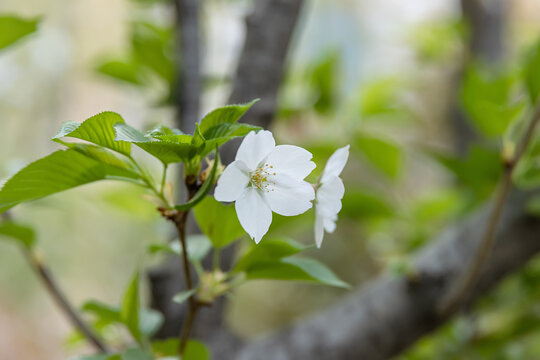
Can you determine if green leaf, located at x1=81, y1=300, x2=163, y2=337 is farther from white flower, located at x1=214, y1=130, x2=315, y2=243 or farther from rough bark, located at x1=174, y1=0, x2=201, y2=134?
rough bark, located at x1=174, y1=0, x2=201, y2=134

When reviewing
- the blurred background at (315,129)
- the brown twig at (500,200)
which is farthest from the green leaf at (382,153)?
the brown twig at (500,200)

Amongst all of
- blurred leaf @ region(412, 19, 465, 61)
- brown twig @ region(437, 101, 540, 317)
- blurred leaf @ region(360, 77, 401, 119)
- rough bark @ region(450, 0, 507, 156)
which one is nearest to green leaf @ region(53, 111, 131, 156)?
brown twig @ region(437, 101, 540, 317)

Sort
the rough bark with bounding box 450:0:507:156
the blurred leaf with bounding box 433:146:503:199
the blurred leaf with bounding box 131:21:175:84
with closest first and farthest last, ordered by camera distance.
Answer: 1. the blurred leaf with bounding box 433:146:503:199
2. the blurred leaf with bounding box 131:21:175:84
3. the rough bark with bounding box 450:0:507:156

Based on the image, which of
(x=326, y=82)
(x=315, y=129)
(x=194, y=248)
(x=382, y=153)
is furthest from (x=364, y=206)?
(x=315, y=129)

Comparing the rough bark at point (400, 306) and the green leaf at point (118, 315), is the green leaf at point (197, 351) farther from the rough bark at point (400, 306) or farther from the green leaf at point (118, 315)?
the rough bark at point (400, 306)

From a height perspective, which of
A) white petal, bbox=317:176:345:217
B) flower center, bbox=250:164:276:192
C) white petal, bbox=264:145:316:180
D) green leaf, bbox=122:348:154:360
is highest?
white petal, bbox=264:145:316:180

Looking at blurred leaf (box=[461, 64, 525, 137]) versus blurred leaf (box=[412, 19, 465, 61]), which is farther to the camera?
blurred leaf (box=[412, 19, 465, 61])

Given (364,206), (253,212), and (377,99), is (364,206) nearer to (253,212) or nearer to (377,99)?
(377,99)
